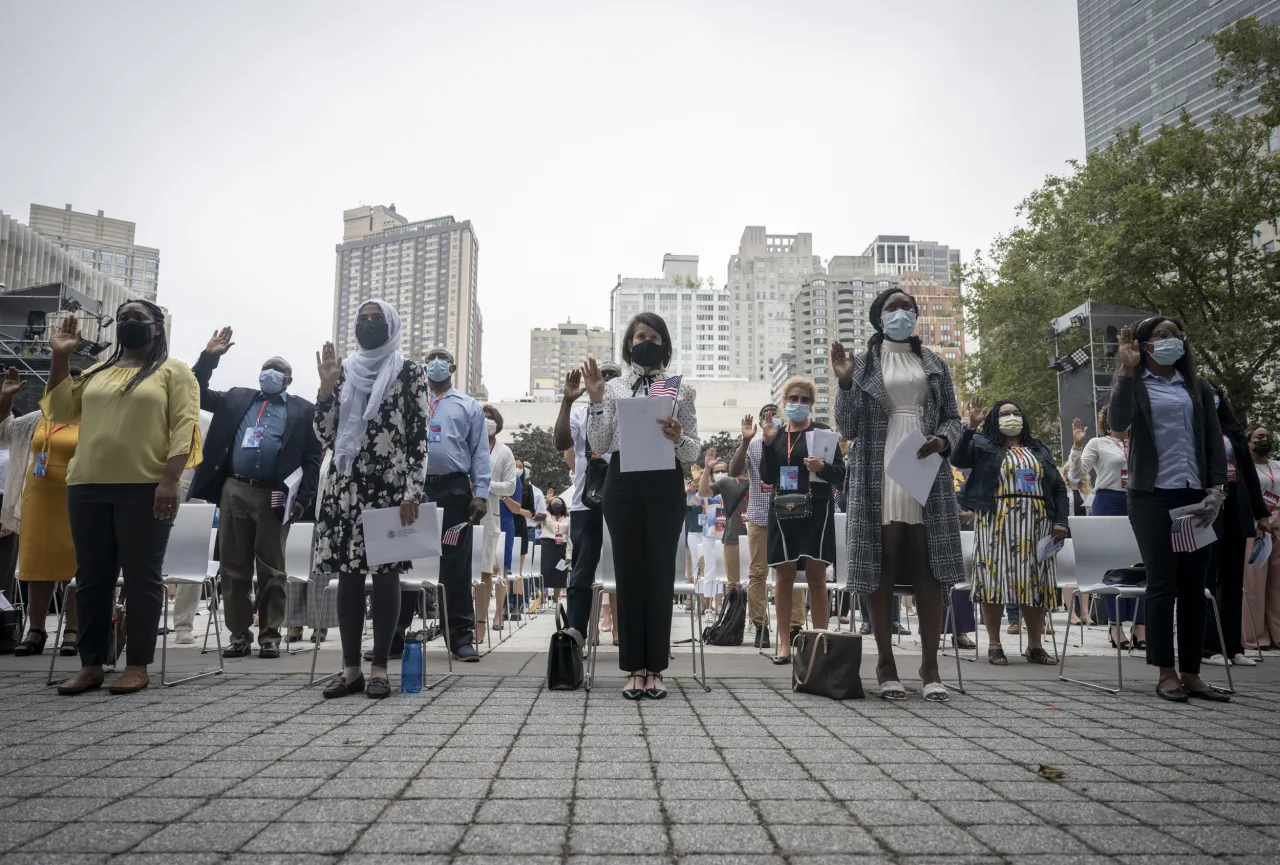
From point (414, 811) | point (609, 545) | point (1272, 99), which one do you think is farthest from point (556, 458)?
point (414, 811)

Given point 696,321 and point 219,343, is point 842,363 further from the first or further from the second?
point 696,321

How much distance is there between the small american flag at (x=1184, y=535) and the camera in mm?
5008

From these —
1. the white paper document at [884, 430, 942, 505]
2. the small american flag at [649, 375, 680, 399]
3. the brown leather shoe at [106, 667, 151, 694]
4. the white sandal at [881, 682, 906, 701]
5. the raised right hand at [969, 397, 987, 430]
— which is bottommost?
the white sandal at [881, 682, 906, 701]

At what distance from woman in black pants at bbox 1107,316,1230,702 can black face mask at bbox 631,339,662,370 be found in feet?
9.03

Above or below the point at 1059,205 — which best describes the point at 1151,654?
below

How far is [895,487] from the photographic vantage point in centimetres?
501

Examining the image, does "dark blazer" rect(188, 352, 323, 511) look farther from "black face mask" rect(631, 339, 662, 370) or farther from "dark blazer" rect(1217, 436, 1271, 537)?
"dark blazer" rect(1217, 436, 1271, 537)

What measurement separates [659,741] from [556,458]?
4243 centimetres

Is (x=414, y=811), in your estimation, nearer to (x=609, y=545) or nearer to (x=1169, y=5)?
(x=609, y=545)

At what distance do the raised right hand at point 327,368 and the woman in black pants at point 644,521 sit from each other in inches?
55.9

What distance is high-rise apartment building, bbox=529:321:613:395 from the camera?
19138cm

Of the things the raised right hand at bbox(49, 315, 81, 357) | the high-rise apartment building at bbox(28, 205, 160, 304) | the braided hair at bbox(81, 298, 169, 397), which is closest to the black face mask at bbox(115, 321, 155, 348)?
the braided hair at bbox(81, 298, 169, 397)

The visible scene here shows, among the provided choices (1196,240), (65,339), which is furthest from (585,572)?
(1196,240)

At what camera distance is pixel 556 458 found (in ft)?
150
